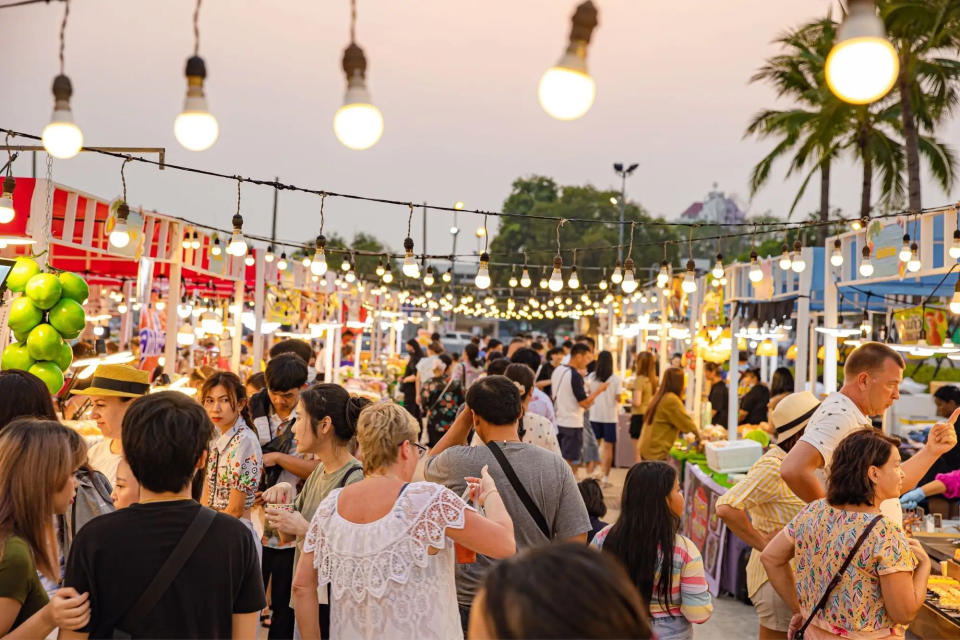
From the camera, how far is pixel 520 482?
3.49 metres

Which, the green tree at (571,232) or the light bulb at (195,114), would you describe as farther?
the green tree at (571,232)

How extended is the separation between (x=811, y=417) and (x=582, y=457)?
6216 millimetres

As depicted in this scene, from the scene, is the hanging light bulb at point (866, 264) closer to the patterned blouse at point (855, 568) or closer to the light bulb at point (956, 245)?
the light bulb at point (956, 245)

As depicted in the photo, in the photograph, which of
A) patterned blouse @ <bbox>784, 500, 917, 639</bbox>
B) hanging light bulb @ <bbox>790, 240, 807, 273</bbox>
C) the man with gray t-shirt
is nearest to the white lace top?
the man with gray t-shirt

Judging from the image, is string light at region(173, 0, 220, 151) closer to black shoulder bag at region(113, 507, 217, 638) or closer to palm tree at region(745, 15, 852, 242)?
black shoulder bag at region(113, 507, 217, 638)

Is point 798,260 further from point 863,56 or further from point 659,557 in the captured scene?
point 863,56

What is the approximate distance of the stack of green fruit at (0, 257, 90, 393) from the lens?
567 centimetres

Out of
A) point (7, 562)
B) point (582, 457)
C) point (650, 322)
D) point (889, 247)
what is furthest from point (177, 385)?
point (650, 322)

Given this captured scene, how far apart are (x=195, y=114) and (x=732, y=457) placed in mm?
5886

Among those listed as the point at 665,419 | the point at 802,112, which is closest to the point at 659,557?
the point at 665,419

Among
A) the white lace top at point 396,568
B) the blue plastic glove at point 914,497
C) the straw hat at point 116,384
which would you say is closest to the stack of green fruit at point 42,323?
the straw hat at point 116,384

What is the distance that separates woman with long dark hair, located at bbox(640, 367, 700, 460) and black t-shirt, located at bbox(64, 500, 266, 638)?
6.76 m

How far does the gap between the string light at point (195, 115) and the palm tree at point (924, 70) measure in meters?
14.5

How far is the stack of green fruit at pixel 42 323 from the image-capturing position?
5668 millimetres
